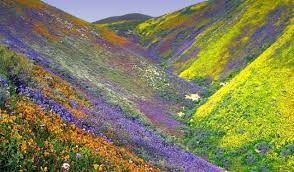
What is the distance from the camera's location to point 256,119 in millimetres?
25891

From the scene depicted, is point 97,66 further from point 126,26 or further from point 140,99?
point 126,26

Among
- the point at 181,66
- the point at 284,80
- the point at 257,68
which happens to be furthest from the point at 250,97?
the point at 181,66

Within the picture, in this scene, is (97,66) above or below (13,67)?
below

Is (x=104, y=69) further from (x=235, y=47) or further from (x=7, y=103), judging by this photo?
(x=7, y=103)

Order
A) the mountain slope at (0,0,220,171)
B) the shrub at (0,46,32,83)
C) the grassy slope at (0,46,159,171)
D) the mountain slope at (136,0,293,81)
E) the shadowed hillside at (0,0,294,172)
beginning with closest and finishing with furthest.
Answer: the grassy slope at (0,46,159,171) < the shadowed hillside at (0,0,294,172) < the shrub at (0,46,32,83) < the mountain slope at (0,0,220,171) < the mountain slope at (136,0,293,81)

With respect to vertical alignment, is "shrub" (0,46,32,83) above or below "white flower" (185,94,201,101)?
above

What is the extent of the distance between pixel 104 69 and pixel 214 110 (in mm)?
14217

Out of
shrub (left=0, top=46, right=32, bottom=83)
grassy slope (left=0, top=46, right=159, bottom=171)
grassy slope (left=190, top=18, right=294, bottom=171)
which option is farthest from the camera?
grassy slope (left=190, top=18, right=294, bottom=171)

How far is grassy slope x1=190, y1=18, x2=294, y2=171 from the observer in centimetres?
2198

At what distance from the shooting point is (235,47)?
191 feet

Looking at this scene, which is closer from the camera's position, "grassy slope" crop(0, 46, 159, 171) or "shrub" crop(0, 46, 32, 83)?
"grassy slope" crop(0, 46, 159, 171)

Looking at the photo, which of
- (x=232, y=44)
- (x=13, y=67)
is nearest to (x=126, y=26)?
(x=232, y=44)

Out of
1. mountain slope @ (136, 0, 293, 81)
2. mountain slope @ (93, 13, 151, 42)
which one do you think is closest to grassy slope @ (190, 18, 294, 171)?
mountain slope @ (136, 0, 293, 81)

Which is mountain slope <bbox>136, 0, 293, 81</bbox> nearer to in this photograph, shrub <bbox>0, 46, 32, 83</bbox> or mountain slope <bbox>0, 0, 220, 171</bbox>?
mountain slope <bbox>0, 0, 220, 171</bbox>
